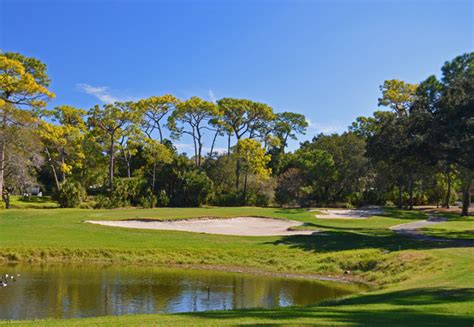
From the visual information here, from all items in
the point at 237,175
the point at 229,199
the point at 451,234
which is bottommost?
the point at 451,234

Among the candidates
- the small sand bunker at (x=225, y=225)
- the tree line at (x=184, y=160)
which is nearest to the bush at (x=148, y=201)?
the tree line at (x=184, y=160)

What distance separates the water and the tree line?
86.6ft

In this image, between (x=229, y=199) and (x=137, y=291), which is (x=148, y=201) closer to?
(x=229, y=199)

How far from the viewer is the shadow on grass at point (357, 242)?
2533cm

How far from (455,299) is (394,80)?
51950 millimetres

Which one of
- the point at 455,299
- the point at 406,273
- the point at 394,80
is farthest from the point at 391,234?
the point at 394,80

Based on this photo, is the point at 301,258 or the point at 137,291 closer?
the point at 137,291

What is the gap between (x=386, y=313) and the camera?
10664 mm

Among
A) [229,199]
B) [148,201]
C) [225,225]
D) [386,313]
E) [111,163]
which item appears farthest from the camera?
[229,199]

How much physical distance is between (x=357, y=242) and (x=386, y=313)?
57.3 feet

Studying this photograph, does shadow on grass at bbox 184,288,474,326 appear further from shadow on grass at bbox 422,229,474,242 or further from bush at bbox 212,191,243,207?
bush at bbox 212,191,243,207

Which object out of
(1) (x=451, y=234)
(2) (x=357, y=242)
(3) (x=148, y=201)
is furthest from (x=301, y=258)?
(3) (x=148, y=201)

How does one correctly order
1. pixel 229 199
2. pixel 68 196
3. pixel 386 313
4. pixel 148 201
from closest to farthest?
pixel 386 313 < pixel 68 196 < pixel 148 201 < pixel 229 199

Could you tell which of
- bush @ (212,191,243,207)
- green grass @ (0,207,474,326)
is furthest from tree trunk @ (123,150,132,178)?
green grass @ (0,207,474,326)
